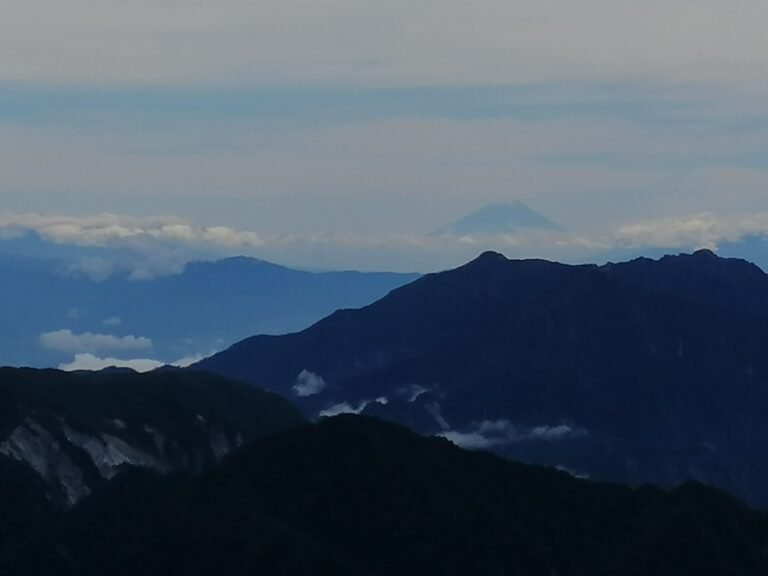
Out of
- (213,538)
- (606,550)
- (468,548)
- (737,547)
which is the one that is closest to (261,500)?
(213,538)

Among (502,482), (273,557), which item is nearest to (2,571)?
(273,557)

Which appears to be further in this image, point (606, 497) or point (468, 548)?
point (606, 497)

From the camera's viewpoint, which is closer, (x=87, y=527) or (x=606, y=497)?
(x=606, y=497)

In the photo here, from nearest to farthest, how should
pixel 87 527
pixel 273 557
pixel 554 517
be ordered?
pixel 273 557
pixel 554 517
pixel 87 527

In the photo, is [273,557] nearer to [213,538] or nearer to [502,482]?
[213,538]

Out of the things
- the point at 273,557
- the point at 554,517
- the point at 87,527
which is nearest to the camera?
the point at 273,557

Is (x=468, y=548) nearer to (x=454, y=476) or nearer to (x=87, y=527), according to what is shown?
(x=454, y=476)
